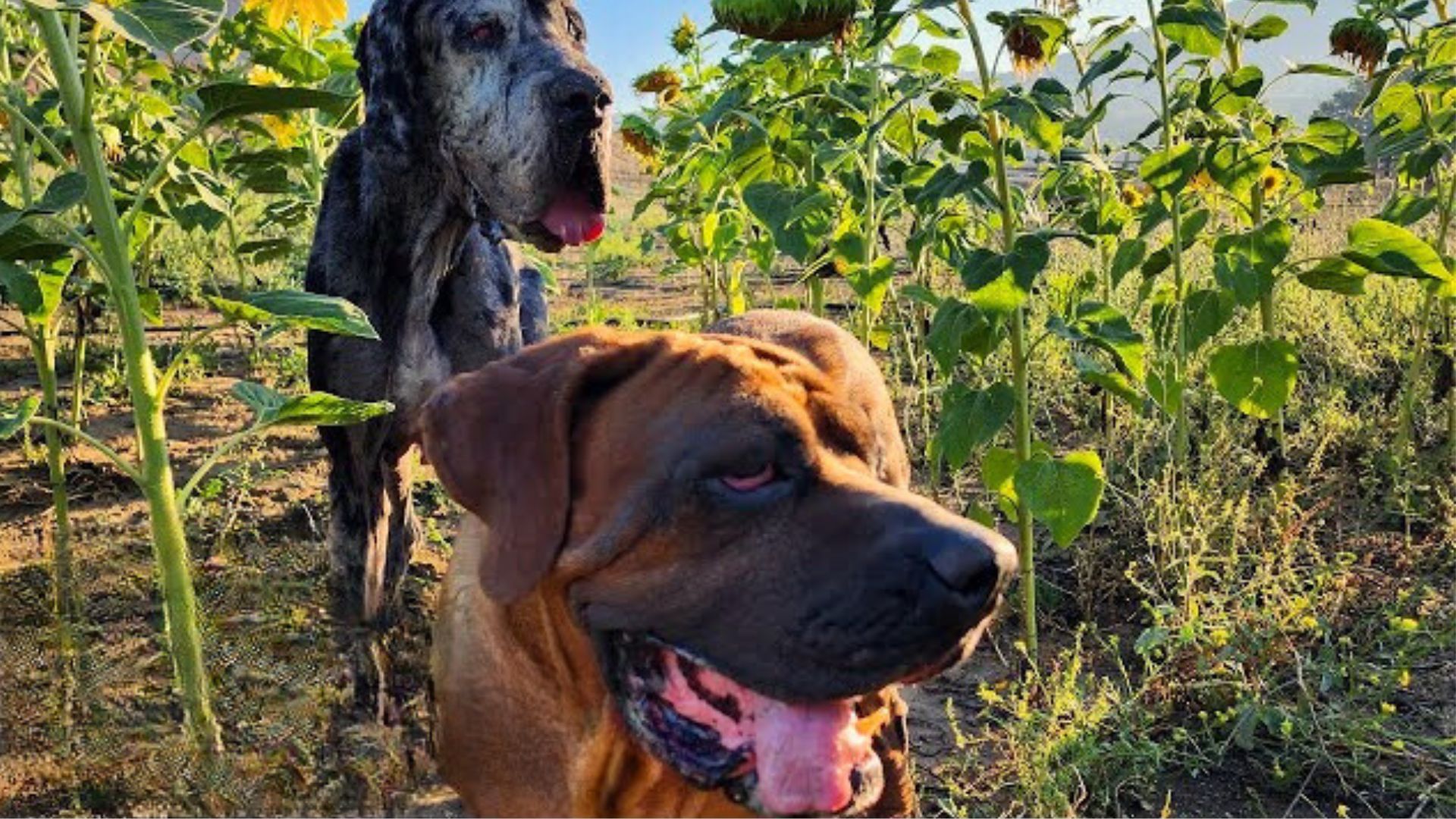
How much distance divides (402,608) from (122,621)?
0.75 meters

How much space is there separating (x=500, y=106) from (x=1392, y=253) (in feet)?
6.63

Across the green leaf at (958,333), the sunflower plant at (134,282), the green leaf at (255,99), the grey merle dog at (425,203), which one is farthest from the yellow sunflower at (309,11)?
the green leaf at (958,333)

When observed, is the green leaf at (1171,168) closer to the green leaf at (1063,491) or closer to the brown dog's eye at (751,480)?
the green leaf at (1063,491)

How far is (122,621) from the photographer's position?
11.7 ft

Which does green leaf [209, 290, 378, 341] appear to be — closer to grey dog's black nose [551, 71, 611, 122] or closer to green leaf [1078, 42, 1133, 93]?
grey dog's black nose [551, 71, 611, 122]

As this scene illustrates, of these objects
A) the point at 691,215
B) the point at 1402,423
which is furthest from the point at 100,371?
the point at 1402,423

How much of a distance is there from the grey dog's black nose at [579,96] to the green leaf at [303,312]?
2.66ft

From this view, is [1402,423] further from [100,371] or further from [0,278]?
[100,371]

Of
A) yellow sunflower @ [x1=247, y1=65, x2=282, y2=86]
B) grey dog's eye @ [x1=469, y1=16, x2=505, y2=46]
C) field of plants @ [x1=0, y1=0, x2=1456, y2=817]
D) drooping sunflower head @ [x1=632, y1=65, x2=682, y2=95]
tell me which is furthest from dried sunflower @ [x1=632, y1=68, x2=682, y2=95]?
grey dog's eye @ [x1=469, y1=16, x2=505, y2=46]

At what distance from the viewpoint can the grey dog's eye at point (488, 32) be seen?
308 cm

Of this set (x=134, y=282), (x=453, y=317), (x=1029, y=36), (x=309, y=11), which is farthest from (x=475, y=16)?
(x=1029, y=36)

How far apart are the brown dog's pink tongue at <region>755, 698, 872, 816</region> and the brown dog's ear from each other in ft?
1.28

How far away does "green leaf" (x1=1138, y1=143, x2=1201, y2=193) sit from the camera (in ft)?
10.6

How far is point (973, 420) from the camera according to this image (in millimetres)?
2959
